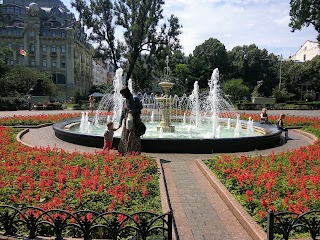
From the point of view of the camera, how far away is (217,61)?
60250mm

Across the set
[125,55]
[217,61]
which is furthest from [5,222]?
[217,61]

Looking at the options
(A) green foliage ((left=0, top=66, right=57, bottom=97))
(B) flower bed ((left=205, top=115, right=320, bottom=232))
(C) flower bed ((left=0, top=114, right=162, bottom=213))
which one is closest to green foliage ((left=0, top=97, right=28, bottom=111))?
(A) green foliage ((left=0, top=66, right=57, bottom=97))

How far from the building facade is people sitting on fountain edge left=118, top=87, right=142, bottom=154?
75109mm

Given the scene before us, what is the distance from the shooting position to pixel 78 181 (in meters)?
6.14

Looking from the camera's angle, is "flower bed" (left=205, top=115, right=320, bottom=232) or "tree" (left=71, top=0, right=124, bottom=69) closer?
"flower bed" (left=205, top=115, right=320, bottom=232)

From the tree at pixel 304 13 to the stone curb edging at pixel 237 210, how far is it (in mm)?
28509

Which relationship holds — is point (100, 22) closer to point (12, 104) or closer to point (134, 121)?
point (12, 104)

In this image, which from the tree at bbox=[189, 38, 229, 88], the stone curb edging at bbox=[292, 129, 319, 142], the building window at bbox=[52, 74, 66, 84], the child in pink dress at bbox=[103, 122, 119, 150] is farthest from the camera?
the building window at bbox=[52, 74, 66, 84]

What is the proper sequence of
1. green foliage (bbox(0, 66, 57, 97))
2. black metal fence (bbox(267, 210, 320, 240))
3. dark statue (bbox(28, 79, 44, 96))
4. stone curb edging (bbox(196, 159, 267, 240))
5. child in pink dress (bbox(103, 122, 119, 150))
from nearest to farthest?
black metal fence (bbox(267, 210, 320, 240))
stone curb edging (bbox(196, 159, 267, 240))
child in pink dress (bbox(103, 122, 119, 150))
dark statue (bbox(28, 79, 44, 96))
green foliage (bbox(0, 66, 57, 97))

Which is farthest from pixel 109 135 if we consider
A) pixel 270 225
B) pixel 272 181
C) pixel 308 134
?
pixel 308 134

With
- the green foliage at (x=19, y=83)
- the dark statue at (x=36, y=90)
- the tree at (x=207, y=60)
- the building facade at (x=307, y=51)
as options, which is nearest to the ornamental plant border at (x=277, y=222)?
the dark statue at (x=36, y=90)

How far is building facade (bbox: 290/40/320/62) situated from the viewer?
74244 millimetres

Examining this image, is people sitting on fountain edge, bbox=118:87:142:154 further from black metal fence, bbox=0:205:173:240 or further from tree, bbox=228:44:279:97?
tree, bbox=228:44:279:97

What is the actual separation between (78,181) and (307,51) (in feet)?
277
